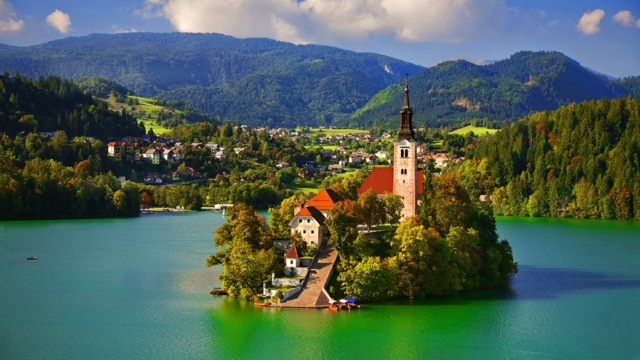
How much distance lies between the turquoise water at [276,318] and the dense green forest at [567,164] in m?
34.9

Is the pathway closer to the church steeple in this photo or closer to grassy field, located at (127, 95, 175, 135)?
the church steeple

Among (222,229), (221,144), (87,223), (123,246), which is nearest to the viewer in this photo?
(222,229)

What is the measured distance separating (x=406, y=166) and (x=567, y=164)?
54.0m

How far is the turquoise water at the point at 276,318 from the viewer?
3291cm

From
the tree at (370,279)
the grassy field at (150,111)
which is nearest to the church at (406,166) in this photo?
the tree at (370,279)

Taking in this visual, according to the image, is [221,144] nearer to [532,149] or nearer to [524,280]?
[532,149]

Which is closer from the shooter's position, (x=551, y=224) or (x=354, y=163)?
(x=551, y=224)

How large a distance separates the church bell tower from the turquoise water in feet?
23.0

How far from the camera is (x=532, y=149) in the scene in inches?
4035

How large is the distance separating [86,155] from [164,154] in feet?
46.5

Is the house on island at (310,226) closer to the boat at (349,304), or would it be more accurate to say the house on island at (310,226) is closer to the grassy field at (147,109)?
the boat at (349,304)

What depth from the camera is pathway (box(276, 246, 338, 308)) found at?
3812 cm

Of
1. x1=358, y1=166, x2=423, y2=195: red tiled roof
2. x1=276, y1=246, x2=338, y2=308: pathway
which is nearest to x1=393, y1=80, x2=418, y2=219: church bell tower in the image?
x1=358, y1=166, x2=423, y2=195: red tiled roof

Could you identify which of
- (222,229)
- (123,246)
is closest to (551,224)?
(123,246)
